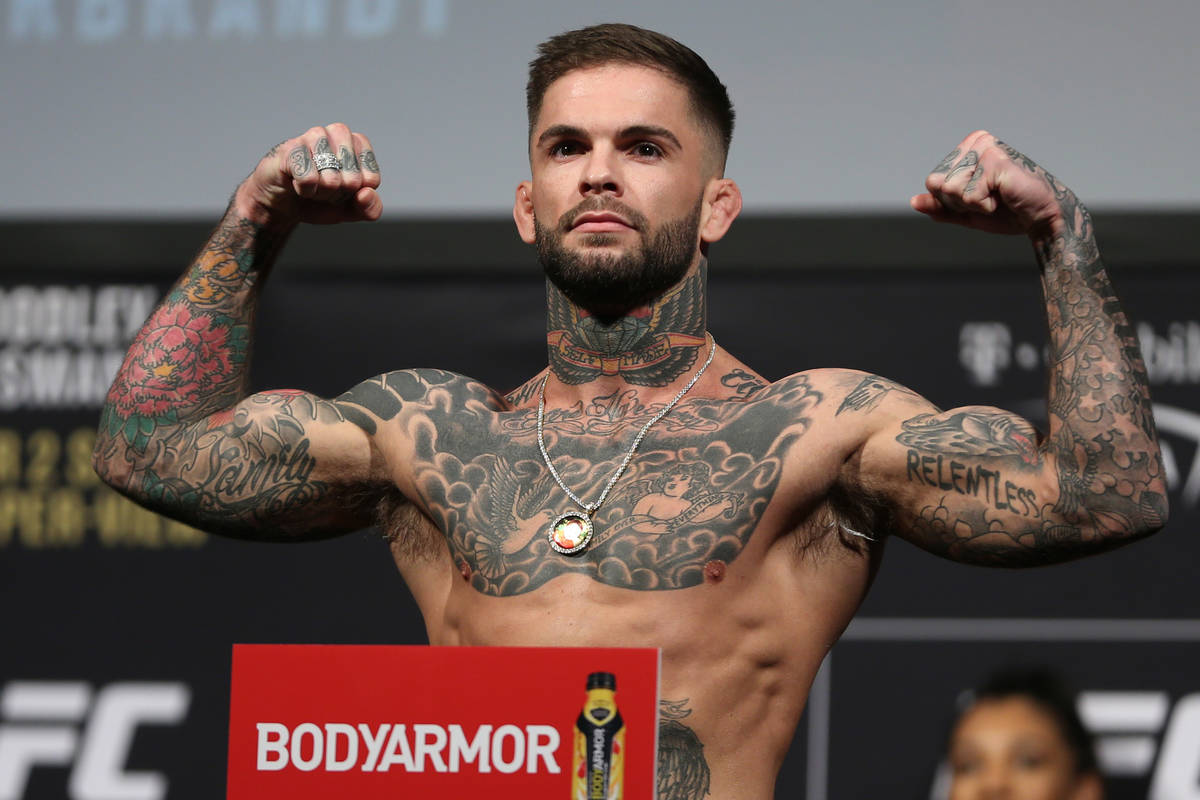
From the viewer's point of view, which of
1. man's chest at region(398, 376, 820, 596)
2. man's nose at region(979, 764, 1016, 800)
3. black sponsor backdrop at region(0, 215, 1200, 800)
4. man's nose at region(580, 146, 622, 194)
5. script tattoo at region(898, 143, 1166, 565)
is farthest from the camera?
black sponsor backdrop at region(0, 215, 1200, 800)

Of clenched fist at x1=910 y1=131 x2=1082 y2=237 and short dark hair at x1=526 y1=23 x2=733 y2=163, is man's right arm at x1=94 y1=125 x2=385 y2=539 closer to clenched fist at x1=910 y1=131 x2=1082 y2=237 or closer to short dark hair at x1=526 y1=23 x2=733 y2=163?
short dark hair at x1=526 y1=23 x2=733 y2=163

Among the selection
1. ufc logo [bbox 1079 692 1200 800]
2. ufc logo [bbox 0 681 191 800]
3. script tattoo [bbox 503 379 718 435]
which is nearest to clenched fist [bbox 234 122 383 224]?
script tattoo [bbox 503 379 718 435]

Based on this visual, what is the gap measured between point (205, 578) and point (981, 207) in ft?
5.96

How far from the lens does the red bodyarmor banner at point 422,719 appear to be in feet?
5.74

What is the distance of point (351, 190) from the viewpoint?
2.11 meters

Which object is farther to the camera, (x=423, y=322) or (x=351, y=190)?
(x=423, y=322)

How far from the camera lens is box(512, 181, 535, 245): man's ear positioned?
7.72 feet

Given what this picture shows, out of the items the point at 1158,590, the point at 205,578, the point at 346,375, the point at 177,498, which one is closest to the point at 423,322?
the point at 346,375

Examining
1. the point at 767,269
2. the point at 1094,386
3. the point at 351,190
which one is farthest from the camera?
the point at 767,269

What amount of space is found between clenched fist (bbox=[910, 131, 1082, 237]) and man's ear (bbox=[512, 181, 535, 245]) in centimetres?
57

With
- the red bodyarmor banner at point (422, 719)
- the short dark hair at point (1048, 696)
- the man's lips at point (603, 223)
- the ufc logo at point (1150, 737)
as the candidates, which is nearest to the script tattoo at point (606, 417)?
the man's lips at point (603, 223)

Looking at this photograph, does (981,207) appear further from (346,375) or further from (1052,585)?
(346,375)

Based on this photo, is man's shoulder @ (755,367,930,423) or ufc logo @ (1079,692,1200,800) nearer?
man's shoulder @ (755,367,930,423)

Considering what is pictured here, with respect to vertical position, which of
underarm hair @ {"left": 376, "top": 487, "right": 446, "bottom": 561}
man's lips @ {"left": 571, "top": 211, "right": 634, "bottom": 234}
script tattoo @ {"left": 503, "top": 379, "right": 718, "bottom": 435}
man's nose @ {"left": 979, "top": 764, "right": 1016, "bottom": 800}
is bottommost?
man's nose @ {"left": 979, "top": 764, "right": 1016, "bottom": 800}
